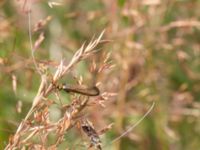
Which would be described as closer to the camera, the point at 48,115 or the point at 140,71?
the point at 48,115

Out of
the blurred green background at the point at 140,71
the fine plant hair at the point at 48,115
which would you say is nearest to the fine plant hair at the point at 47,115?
the fine plant hair at the point at 48,115

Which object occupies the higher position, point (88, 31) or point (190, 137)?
point (88, 31)

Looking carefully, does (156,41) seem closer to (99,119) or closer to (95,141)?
(99,119)

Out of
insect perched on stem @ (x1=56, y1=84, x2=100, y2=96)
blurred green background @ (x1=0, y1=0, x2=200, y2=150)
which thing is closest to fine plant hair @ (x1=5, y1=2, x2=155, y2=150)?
insect perched on stem @ (x1=56, y1=84, x2=100, y2=96)

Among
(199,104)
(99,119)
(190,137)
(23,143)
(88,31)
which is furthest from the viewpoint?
(88,31)

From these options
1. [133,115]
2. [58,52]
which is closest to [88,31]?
[58,52]

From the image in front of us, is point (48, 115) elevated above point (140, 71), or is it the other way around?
point (48, 115)

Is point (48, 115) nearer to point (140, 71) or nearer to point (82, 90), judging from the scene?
point (82, 90)

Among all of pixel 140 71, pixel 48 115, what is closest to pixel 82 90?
pixel 48 115
